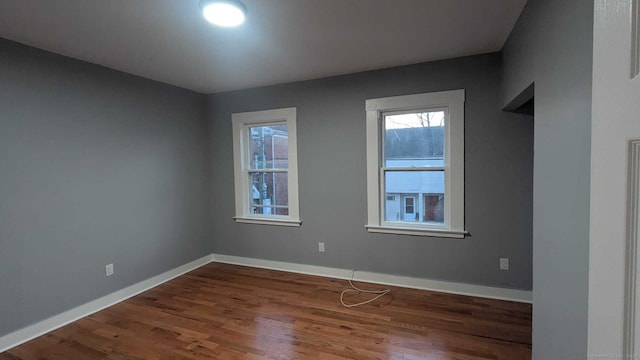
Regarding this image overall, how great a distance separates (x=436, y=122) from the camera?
3236mm

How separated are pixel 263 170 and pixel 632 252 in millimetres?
3865

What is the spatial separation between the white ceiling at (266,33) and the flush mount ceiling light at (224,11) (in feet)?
0.23

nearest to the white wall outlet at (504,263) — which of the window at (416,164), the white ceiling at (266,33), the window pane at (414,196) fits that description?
the window at (416,164)

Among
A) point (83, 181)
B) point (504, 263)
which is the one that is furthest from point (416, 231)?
point (83, 181)

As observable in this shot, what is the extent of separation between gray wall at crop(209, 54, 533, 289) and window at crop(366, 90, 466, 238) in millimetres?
90

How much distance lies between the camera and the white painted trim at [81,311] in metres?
2.40

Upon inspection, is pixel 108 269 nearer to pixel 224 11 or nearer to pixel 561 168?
pixel 224 11

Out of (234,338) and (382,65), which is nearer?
(234,338)

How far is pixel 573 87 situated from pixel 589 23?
0.90 ft

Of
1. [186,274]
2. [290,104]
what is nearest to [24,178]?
[186,274]

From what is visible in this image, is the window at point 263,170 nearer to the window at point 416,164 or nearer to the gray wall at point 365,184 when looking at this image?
the gray wall at point 365,184

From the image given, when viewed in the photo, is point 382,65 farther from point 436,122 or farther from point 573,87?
point 573,87

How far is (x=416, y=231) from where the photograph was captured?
3277 mm

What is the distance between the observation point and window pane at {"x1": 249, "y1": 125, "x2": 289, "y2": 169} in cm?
402
